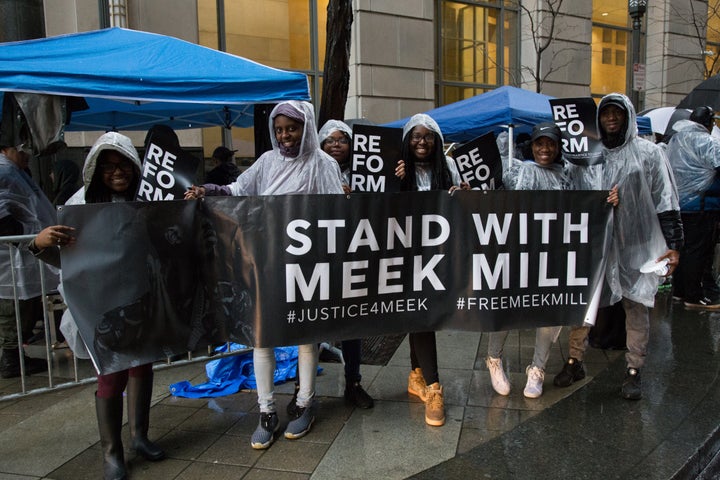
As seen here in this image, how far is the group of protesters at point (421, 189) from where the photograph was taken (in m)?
3.20

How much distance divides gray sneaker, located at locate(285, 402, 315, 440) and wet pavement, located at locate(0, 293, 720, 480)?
5 cm

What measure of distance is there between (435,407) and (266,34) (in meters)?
9.70

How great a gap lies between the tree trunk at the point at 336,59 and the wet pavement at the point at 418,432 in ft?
9.63

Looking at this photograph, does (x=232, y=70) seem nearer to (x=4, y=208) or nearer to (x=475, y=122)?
(x=4, y=208)

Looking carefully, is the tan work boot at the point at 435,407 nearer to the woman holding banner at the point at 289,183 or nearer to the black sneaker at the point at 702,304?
the woman holding banner at the point at 289,183

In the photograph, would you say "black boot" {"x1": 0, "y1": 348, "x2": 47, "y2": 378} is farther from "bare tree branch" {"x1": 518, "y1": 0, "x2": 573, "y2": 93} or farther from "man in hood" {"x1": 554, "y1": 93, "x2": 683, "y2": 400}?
"bare tree branch" {"x1": 518, "y1": 0, "x2": 573, "y2": 93}

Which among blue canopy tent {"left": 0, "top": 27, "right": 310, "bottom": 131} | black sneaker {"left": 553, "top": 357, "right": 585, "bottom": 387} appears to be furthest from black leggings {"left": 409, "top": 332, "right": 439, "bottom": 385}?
blue canopy tent {"left": 0, "top": 27, "right": 310, "bottom": 131}

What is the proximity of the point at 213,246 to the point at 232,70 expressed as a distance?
219 centimetres

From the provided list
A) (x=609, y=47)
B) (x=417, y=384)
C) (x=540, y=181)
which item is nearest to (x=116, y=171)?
(x=417, y=384)

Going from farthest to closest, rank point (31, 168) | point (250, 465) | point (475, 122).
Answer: point (475, 122)
point (31, 168)
point (250, 465)

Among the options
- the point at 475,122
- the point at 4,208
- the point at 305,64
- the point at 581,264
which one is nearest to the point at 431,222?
the point at 581,264

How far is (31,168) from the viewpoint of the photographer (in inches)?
265

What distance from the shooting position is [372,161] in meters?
3.95

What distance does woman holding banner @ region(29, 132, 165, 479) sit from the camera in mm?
3055
